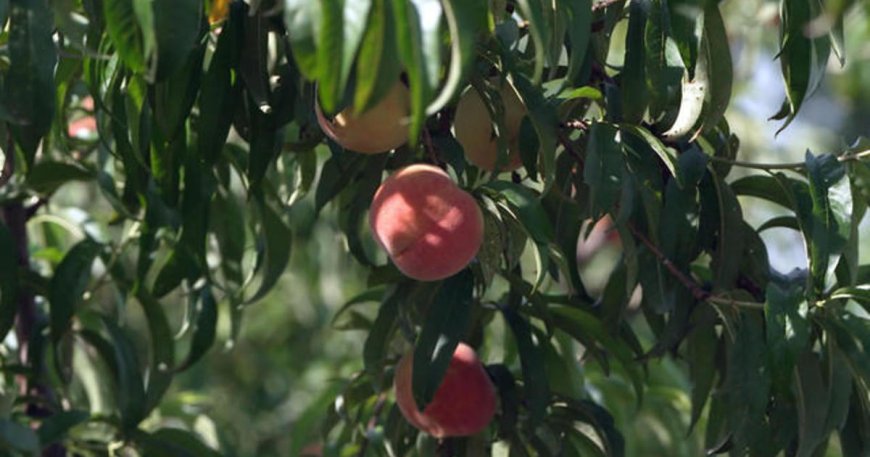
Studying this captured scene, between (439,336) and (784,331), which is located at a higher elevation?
(784,331)

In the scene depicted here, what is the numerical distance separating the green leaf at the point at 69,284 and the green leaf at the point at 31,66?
0.52 m

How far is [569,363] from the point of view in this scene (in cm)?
165

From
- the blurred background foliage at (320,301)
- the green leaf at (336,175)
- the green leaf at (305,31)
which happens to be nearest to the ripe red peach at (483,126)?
the green leaf at (336,175)

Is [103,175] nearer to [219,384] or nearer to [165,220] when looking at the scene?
[165,220]

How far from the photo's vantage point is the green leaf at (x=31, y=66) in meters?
1.04

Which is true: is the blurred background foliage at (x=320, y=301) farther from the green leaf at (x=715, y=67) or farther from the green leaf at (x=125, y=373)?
the green leaf at (x=715, y=67)

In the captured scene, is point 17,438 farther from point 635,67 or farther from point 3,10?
point 635,67

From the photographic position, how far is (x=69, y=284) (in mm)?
1612

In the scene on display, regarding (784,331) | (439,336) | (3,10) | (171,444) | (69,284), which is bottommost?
(171,444)

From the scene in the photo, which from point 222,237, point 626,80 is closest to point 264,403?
point 222,237

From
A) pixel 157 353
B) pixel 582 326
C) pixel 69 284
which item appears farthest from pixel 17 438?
pixel 582 326

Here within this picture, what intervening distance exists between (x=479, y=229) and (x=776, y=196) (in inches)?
13.8

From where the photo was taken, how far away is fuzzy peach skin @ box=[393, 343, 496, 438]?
1457mm

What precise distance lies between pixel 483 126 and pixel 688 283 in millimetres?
229
